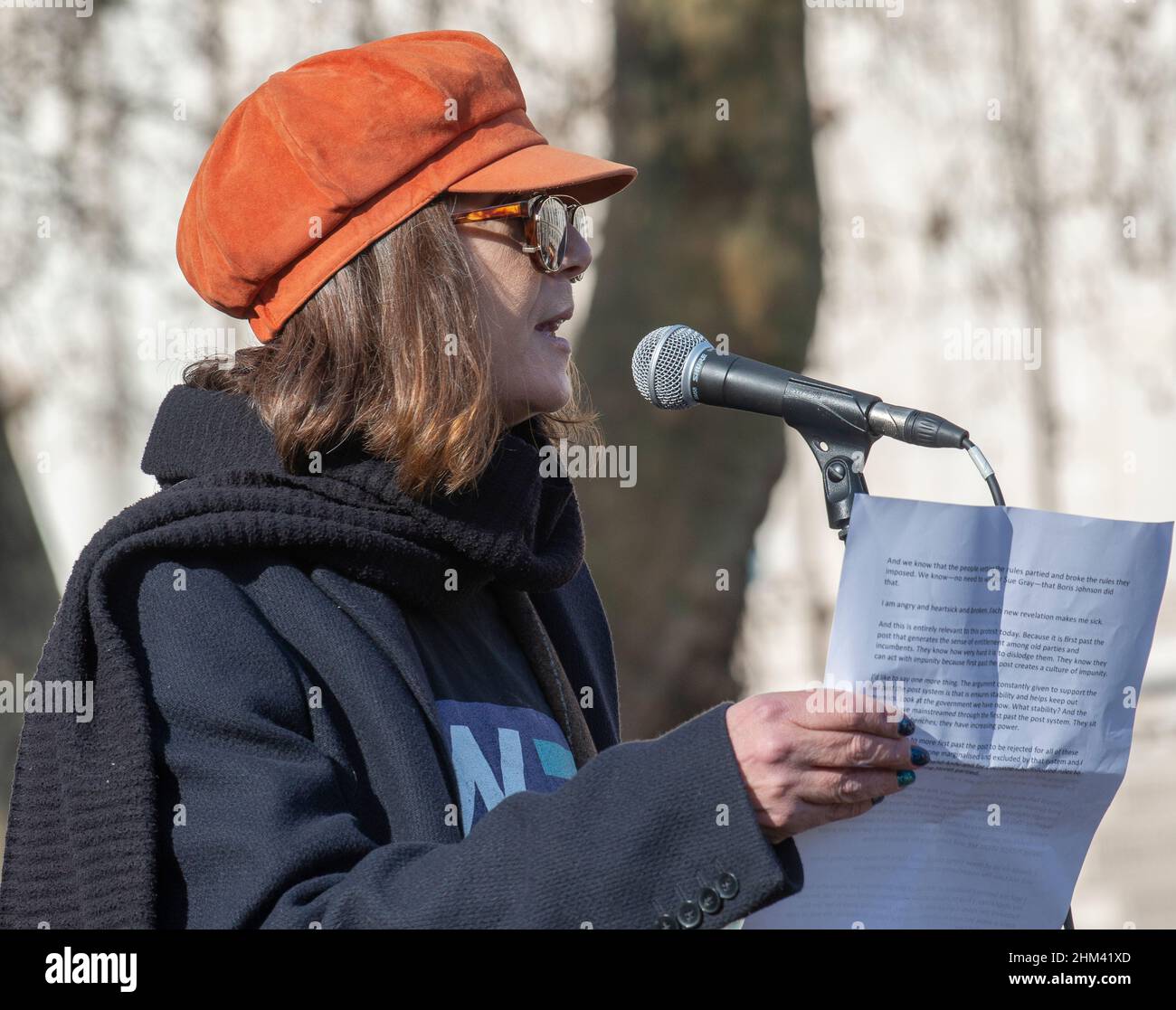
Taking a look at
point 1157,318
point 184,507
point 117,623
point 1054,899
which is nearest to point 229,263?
point 184,507

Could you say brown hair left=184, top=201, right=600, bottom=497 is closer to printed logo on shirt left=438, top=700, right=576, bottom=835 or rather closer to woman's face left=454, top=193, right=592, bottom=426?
woman's face left=454, top=193, right=592, bottom=426

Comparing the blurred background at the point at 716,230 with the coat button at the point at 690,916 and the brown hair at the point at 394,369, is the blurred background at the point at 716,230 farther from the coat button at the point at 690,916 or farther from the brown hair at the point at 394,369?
the coat button at the point at 690,916

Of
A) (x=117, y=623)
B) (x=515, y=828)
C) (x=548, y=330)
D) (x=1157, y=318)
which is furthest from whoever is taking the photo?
Answer: (x=1157, y=318)

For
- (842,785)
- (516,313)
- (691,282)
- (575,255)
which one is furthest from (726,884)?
(691,282)

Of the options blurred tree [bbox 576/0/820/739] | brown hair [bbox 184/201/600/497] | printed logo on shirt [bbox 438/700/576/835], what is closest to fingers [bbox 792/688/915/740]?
printed logo on shirt [bbox 438/700/576/835]

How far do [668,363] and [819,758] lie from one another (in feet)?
2.32

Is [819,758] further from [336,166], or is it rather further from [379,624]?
[336,166]

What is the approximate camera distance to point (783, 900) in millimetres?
1748

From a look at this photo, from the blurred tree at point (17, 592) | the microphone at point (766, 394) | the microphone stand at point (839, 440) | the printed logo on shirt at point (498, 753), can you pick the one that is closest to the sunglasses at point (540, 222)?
the microphone at point (766, 394)

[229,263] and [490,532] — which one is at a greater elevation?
[229,263]

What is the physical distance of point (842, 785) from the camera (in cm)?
164

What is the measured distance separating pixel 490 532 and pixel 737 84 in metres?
4.12

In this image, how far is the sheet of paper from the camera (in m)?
1.68

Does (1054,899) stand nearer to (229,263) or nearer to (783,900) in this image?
(783,900)
